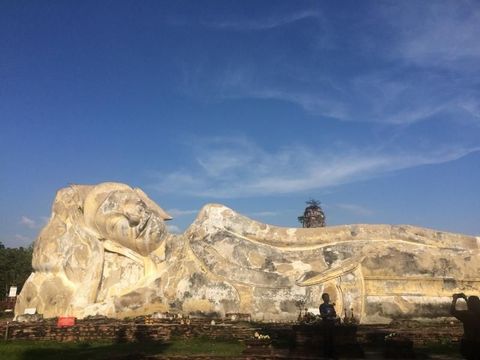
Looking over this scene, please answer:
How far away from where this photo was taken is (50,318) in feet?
42.2

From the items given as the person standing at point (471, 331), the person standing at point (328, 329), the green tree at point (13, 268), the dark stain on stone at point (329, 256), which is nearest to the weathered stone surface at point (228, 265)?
the dark stain on stone at point (329, 256)

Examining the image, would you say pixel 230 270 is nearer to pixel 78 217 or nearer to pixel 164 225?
pixel 164 225

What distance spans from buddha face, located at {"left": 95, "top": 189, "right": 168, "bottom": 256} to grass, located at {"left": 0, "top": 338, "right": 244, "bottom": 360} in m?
3.62

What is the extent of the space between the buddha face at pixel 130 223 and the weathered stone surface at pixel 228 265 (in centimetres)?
3

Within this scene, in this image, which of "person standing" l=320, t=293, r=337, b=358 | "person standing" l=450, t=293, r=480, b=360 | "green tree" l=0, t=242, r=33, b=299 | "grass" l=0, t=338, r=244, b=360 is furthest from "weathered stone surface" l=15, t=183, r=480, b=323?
Answer: "green tree" l=0, t=242, r=33, b=299

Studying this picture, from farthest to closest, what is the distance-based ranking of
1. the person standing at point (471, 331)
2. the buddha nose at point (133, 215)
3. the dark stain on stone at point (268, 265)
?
the buddha nose at point (133, 215) < the dark stain on stone at point (268, 265) < the person standing at point (471, 331)

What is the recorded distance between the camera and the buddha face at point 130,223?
13.6 metres

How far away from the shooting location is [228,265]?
Answer: 1287 cm

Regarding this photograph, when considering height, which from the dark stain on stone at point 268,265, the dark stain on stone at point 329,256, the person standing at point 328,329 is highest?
the dark stain on stone at point 329,256

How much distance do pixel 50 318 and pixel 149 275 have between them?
106 inches

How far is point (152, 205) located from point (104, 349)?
5.39 metres

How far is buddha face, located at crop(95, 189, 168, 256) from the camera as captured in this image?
13555 millimetres

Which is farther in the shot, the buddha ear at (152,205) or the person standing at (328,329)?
the buddha ear at (152,205)

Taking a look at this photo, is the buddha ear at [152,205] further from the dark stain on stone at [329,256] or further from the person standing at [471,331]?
the person standing at [471,331]
